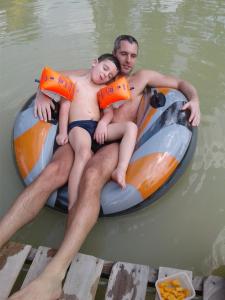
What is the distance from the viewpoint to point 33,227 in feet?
7.74

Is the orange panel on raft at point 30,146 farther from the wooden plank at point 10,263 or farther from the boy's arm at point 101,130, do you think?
the wooden plank at point 10,263

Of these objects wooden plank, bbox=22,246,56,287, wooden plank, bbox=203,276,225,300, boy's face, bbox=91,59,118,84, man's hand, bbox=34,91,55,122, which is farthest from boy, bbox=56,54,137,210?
wooden plank, bbox=203,276,225,300

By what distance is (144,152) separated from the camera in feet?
7.80

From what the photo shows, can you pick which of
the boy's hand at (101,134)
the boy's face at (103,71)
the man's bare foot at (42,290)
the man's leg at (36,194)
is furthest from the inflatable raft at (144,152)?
the man's bare foot at (42,290)

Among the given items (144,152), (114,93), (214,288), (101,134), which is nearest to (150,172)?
(144,152)

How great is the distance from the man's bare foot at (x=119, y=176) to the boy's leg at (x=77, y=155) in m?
0.19

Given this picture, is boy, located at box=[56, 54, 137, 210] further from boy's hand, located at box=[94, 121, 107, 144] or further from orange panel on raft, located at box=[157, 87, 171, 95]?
orange panel on raft, located at box=[157, 87, 171, 95]

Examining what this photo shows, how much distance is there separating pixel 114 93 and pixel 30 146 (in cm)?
70

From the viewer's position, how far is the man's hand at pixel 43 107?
8.62 feet

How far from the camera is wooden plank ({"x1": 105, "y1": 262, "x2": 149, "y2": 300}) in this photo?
178 centimetres

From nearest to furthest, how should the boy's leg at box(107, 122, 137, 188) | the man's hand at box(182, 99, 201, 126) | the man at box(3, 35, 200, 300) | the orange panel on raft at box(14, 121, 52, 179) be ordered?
the man at box(3, 35, 200, 300)
the boy's leg at box(107, 122, 137, 188)
the orange panel on raft at box(14, 121, 52, 179)
the man's hand at box(182, 99, 201, 126)

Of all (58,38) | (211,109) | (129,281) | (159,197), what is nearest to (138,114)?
(159,197)

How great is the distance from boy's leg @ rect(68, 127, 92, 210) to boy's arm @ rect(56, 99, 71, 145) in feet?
0.15

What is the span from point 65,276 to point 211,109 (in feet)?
7.44
